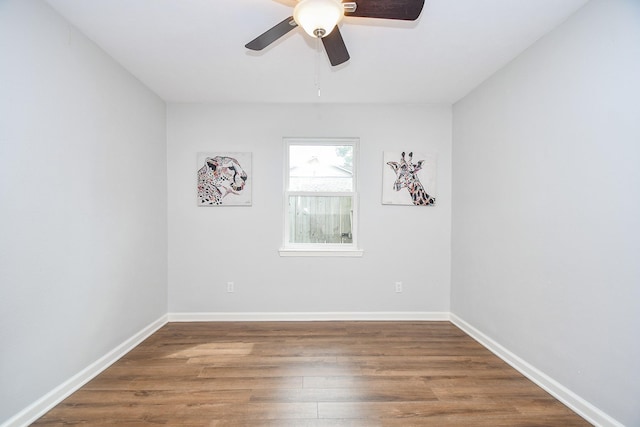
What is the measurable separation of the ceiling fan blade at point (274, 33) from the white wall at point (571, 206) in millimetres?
1792

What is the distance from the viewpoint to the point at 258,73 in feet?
8.75

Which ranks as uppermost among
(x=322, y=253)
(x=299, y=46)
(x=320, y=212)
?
(x=299, y=46)

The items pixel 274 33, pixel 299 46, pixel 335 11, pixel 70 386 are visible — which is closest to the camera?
pixel 335 11

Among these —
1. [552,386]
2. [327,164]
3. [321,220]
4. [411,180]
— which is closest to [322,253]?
[321,220]

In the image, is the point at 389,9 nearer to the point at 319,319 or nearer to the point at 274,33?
the point at 274,33

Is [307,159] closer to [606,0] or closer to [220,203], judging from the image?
[220,203]

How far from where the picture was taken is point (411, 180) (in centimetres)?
340

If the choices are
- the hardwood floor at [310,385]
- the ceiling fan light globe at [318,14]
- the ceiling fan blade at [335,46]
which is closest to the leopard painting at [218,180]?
the hardwood floor at [310,385]

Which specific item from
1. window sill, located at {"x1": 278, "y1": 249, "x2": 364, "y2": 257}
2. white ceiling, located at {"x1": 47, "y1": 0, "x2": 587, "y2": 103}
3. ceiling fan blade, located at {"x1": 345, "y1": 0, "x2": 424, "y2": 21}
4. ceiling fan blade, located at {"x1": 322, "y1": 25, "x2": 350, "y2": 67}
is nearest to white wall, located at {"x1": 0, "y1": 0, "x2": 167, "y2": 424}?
white ceiling, located at {"x1": 47, "y1": 0, "x2": 587, "y2": 103}

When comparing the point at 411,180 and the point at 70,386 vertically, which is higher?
the point at 411,180

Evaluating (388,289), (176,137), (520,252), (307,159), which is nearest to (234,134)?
(176,137)

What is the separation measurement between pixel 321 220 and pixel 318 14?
2.32 m

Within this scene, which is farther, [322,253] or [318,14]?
[322,253]

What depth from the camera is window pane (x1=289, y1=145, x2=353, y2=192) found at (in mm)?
3465
